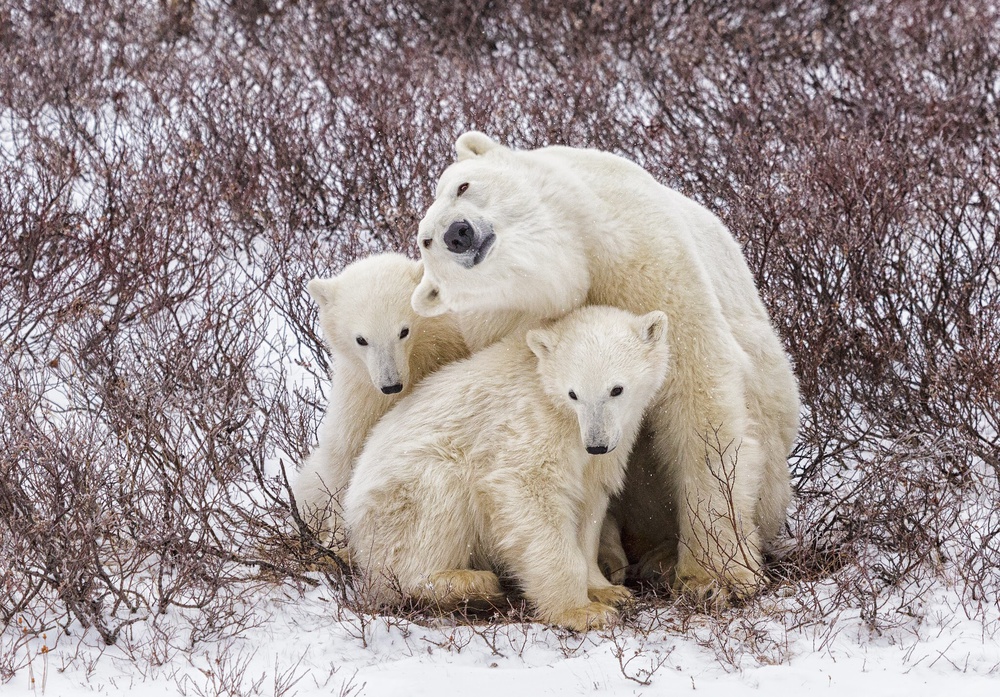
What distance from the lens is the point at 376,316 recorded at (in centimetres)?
318

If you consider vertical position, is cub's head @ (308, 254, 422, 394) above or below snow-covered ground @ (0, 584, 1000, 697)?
above

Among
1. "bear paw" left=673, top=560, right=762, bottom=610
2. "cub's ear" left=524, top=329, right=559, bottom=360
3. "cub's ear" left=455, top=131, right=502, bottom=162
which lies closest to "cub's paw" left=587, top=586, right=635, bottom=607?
"bear paw" left=673, top=560, right=762, bottom=610

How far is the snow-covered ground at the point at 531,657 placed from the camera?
266 cm

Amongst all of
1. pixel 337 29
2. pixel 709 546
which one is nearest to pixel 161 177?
pixel 337 29

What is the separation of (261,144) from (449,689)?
4379 mm

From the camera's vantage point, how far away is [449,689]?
2650 millimetres

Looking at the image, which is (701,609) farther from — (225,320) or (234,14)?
(234,14)

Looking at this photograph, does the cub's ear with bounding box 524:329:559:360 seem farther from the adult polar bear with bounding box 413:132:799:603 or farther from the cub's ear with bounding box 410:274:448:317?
the cub's ear with bounding box 410:274:448:317

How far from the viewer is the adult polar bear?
2.88 m

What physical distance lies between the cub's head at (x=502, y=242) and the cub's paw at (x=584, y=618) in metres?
0.83

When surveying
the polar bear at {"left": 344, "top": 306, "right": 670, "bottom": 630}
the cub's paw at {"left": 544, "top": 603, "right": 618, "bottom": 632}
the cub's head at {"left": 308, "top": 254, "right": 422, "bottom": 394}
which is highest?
the cub's head at {"left": 308, "top": 254, "right": 422, "bottom": 394}

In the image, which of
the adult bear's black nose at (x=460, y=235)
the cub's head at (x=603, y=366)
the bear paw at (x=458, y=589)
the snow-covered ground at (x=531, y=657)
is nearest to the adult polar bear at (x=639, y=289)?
the adult bear's black nose at (x=460, y=235)

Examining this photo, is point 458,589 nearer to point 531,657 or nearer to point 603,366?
point 531,657

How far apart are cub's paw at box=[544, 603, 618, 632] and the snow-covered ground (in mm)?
28
